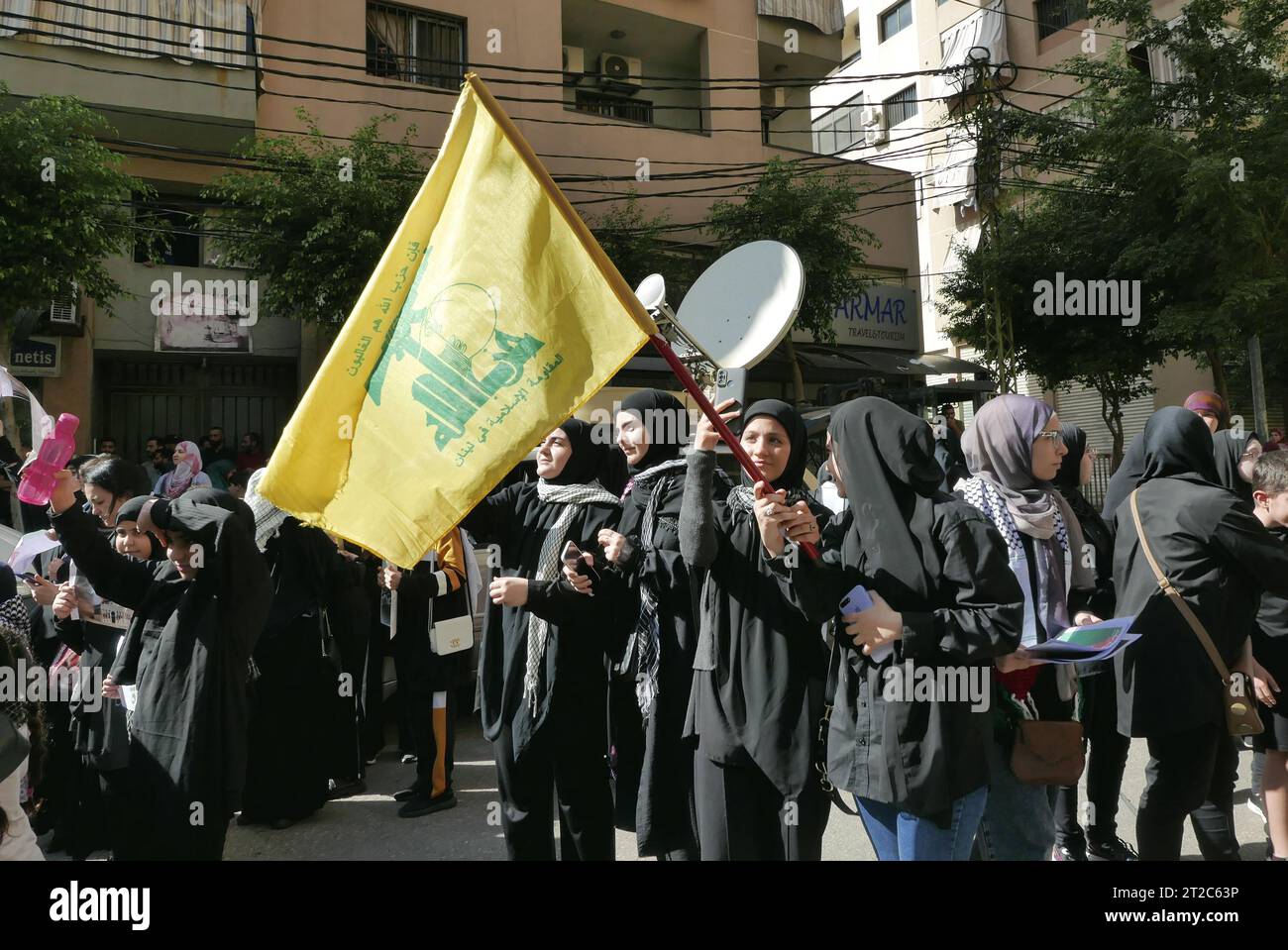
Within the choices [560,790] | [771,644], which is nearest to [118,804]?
[560,790]

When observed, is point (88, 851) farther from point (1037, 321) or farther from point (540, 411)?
point (1037, 321)

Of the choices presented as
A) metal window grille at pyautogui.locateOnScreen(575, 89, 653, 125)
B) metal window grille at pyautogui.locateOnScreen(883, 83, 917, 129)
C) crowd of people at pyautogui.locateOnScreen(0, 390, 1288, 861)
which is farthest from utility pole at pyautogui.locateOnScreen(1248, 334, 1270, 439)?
metal window grille at pyautogui.locateOnScreen(883, 83, 917, 129)

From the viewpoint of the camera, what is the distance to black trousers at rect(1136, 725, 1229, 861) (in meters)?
3.10

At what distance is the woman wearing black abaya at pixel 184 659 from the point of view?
125 inches

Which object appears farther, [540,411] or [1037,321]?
[1037,321]

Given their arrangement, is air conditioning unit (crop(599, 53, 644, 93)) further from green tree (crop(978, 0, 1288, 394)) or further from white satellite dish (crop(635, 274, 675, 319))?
white satellite dish (crop(635, 274, 675, 319))

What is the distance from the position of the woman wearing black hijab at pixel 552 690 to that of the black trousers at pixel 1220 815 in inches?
87.0

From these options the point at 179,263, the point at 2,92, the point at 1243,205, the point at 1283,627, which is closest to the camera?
the point at 1283,627

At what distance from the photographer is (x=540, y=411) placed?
2367 mm

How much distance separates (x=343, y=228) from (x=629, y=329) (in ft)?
36.3

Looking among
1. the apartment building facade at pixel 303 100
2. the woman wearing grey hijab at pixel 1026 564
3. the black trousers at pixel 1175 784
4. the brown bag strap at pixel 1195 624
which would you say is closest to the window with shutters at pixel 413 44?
the apartment building facade at pixel 303 100

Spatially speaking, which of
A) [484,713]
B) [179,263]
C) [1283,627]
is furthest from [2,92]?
[1283,627]

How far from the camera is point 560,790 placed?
3.23 m

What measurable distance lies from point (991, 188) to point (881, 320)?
16.5 feet
